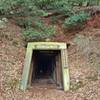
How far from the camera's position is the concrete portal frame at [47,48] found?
796 centimetres

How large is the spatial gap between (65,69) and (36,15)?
399 cm

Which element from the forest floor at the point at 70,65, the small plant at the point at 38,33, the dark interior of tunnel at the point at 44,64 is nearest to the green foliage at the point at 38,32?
the small plant at the point at 38,33

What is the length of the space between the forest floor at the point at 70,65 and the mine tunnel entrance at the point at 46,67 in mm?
427

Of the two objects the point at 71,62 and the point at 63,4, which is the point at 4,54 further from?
the point at 63,4

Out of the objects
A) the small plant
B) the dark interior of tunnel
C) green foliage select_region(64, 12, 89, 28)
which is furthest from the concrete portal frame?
green foliage select_region(64, 12, 89, 28)

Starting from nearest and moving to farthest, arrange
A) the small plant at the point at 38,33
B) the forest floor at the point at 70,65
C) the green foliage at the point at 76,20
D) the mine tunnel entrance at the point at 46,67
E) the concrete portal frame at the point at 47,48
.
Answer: the forest floor at the point at 70,65 < the concrete portal frame at the point at 47,48 < the mine tunnel entrance at the point at 46,67 < the small plant at the point at 38,33 < the green foliage at the point at 76,20

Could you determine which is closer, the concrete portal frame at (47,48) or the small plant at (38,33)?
the concrete portal frame at (47,48)

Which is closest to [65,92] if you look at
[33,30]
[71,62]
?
[71,62]

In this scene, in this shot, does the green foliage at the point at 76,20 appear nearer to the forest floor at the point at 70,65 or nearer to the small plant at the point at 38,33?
the forest floor at the point at 70,65

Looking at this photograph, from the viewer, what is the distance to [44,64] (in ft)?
34.7

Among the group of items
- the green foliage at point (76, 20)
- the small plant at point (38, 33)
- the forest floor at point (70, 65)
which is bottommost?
the forest floor at point (70, 65)

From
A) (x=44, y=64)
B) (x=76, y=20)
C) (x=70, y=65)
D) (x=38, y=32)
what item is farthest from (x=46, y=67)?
(x=76, y=20)

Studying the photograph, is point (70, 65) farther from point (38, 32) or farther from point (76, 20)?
point (76, 20)

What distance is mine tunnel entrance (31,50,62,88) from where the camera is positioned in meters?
8.99
